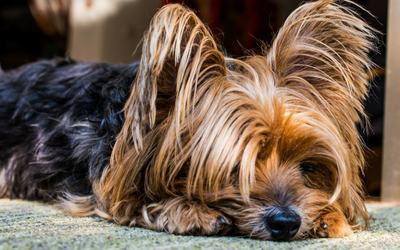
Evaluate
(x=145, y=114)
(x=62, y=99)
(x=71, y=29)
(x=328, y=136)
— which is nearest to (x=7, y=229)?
(x=145, y=114)

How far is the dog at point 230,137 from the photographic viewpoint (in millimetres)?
1451

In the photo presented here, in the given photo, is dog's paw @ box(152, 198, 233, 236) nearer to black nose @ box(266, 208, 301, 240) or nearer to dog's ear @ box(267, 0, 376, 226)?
black nose @ box(266, 208, 301, 240)

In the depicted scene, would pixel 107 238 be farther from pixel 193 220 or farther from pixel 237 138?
pixel 237 138

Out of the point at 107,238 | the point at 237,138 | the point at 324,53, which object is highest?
the point at 324,53

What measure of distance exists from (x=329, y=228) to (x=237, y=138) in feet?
1.61

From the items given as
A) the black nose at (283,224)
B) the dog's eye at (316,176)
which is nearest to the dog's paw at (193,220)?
the black nose at (283,224)

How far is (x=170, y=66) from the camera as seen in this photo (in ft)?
5.09

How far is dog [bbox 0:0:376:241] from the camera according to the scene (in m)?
1.45

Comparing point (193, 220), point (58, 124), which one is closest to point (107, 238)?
point (193, 220)

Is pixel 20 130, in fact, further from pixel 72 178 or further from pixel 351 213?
pixel 351 213

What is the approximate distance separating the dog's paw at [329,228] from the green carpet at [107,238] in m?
0.04

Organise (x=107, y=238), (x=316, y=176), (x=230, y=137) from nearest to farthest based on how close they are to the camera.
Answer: (x=107, y=238), (x=230, y=137), (x=316, y=176)

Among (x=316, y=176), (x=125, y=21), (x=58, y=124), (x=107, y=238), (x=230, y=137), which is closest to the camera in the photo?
(x=107, y=238)

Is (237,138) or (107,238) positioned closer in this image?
(107,238)
